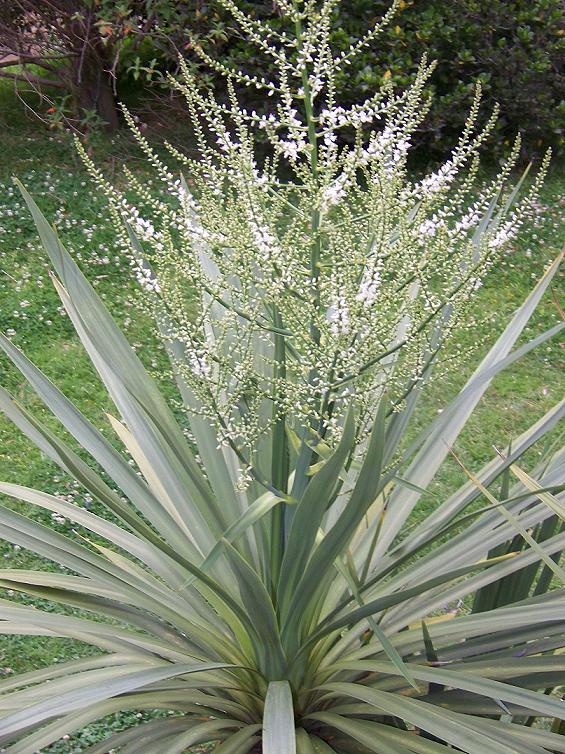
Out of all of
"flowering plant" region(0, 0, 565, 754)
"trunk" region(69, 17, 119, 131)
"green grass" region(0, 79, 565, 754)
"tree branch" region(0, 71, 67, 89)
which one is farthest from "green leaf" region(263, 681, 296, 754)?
"tree branch" region(0, 71, 67, 89)

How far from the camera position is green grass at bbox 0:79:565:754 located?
A: 4.77m

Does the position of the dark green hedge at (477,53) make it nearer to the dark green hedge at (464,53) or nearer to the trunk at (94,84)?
the dark green hedge at (464,53)

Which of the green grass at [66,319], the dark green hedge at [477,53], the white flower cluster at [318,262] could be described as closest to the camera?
the white flower cluster at [318,262]

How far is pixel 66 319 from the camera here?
5.80 metres

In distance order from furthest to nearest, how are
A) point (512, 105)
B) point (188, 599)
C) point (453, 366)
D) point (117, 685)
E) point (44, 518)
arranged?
point (512, 105) < point (44, 518) < point (188, 599) < point (453, 366) < point (117, 685)

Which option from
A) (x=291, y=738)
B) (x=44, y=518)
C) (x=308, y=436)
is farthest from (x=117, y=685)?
(x=44, y=518)

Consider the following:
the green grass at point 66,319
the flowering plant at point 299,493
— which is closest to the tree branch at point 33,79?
the green grass at point 66,319

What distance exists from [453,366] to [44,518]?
263 centimetres

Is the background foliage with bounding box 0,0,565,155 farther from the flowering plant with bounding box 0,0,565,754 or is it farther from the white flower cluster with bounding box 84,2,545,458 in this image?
the white flower cluster with bounding box 84,2,545,458

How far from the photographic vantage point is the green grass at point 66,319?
15.6 feet

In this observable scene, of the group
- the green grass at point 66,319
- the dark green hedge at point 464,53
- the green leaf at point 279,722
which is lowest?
the green leaf at point 279,722

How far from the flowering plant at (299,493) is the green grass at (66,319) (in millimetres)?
1190

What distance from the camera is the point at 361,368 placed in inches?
87.4

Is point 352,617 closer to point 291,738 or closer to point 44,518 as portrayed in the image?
point 291,738
